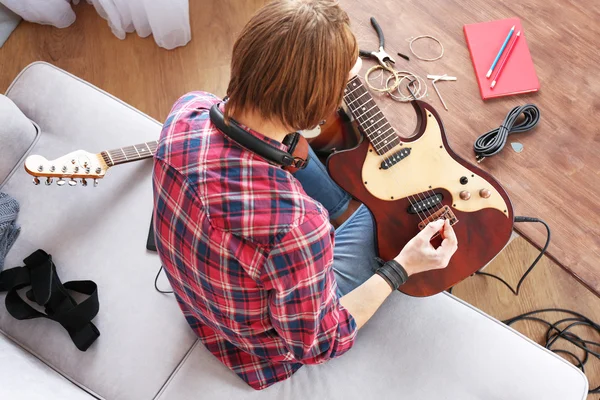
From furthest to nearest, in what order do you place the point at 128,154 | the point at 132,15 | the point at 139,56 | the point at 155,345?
the point at 139,56 → the point at 132,15 → the point at 128,154 → the point at 155,345

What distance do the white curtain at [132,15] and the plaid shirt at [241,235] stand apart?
0.94m

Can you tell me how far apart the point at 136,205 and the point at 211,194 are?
57 cm

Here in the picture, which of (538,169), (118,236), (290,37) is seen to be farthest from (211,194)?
(538,169)

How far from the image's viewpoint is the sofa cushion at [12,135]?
1156mm

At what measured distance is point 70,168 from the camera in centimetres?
111

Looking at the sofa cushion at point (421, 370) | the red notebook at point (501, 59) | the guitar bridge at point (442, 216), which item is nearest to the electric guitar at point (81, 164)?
the sofa cushion at point (421, 370)

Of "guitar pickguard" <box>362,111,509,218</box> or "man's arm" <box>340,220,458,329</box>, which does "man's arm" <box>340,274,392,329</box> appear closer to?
"man's arm" <box>340,220,458,329</box>

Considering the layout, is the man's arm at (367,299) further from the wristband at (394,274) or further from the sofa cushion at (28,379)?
the sofa cushion at (28,379)

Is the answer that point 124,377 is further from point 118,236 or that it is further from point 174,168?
point 174,168

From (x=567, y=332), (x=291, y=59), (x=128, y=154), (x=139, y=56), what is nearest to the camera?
(x=291, y=59)

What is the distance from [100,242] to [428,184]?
2.54 feet

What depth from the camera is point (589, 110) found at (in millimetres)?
1077

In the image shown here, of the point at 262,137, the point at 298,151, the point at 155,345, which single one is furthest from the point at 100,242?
the point at 262,137

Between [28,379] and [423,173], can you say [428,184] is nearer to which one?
[423,173]
